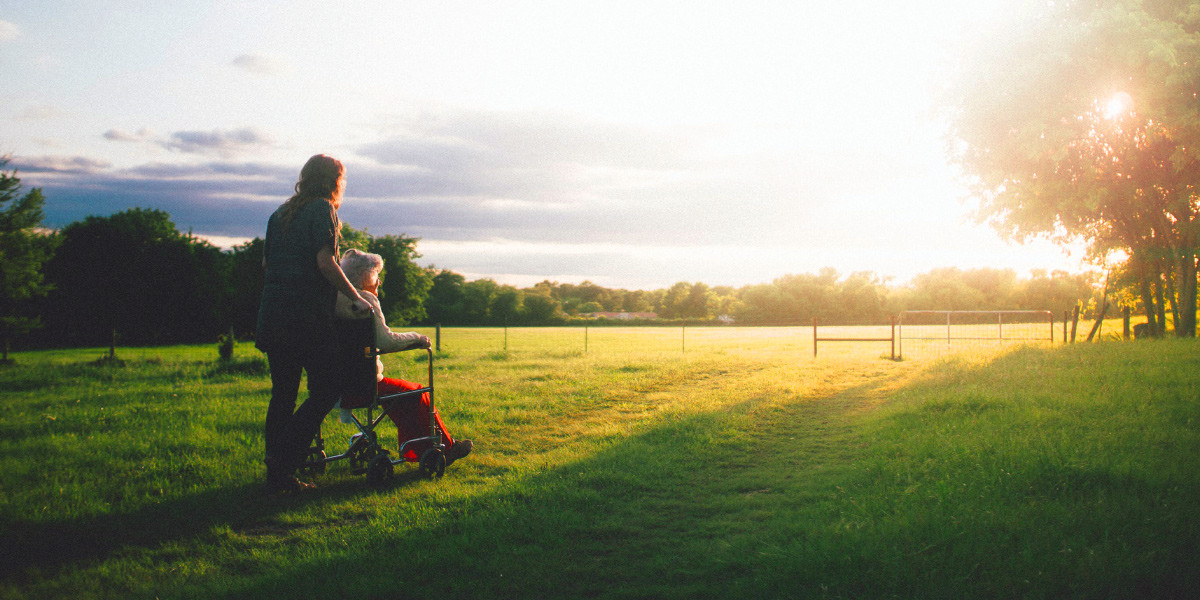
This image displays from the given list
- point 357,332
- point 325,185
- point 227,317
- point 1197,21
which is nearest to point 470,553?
point 357,332

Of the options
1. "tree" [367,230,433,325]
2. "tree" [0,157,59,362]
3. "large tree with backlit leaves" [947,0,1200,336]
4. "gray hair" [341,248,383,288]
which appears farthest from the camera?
"tree" [367,230,433,325]

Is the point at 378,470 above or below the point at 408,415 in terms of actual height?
below

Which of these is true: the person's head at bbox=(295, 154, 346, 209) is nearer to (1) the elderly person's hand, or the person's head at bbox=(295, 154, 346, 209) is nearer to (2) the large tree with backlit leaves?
(1) the elderly person's hand

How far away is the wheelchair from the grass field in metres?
0.19

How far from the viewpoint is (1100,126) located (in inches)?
596

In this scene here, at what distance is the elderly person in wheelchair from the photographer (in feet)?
16.4

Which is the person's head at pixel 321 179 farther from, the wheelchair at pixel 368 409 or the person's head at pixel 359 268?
the wheelchair at pixel 368 409

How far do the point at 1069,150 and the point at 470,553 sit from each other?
61.2 feet

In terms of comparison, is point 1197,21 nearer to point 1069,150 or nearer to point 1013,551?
point 1069,150

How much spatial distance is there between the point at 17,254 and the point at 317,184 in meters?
29.2

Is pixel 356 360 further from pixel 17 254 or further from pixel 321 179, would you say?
pixel 17 254

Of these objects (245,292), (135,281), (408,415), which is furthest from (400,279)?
(408,415)

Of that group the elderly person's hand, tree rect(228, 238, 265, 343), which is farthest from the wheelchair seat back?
tree rect(228, 238, 265, 343)

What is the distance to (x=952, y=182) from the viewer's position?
62.0 ft
